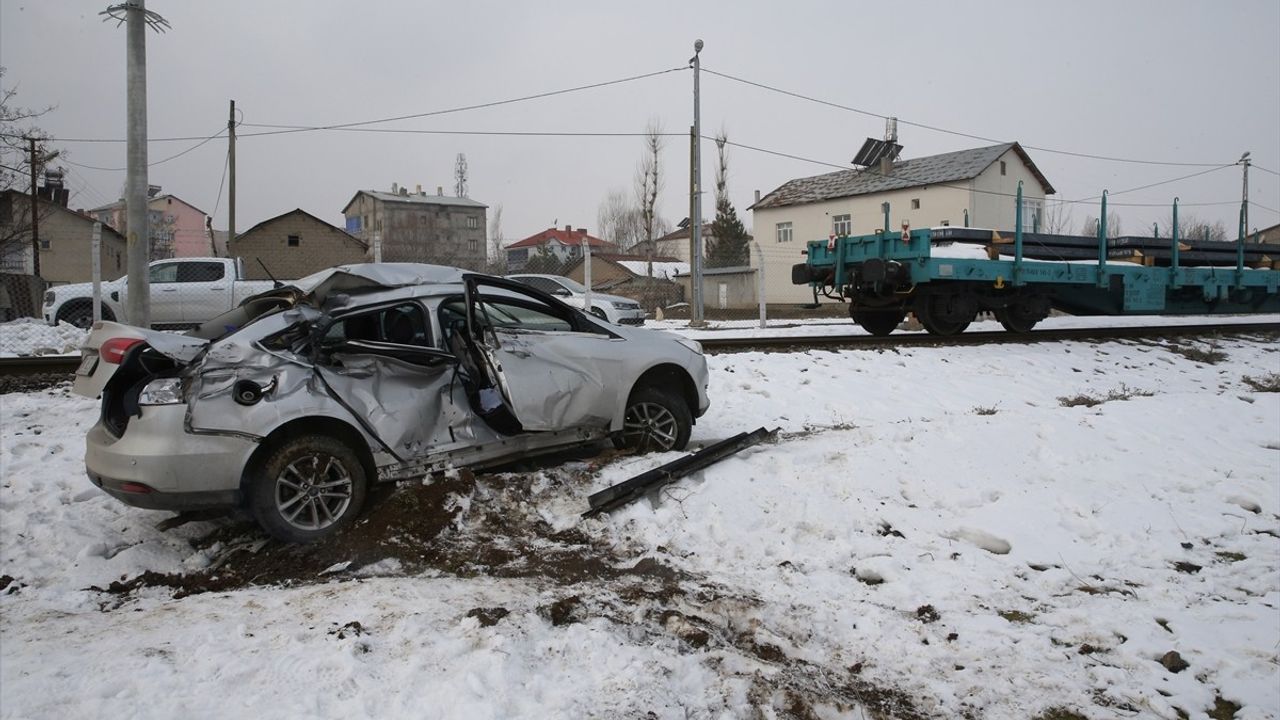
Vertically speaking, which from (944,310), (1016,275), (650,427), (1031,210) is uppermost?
(1031,210)

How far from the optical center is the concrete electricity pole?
8.53 m

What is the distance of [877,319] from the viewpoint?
48.3 feet

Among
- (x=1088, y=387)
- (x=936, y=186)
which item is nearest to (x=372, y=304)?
(x=1088, y=387)

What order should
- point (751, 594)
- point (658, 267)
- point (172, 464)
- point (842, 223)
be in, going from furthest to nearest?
point (658, 267), point (842, 223), point (172, 464), point (751, 594)

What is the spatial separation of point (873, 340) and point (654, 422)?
7331mm

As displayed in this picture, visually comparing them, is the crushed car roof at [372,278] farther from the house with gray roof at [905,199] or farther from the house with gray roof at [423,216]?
the house with gray roof at [423,216]

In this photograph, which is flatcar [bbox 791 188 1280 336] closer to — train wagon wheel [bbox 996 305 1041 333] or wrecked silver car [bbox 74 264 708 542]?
train wagon wheel [bbox 996 305 1041 333]

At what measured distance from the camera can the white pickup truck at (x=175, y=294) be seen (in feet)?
48.0

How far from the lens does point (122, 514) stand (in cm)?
521

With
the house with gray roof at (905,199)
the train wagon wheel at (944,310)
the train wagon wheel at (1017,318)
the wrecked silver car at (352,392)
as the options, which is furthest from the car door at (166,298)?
the house with gray roof at (905,199)

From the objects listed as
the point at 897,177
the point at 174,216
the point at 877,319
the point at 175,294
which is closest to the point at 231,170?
the point at 175,294

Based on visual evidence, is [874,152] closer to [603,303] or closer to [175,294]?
[603,303]

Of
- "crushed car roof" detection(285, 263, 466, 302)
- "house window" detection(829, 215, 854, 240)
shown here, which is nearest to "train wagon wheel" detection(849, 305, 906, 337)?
"crushed car roof" detection(285, 263, 466, 302)

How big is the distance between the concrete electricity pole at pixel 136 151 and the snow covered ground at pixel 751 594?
1944mm
